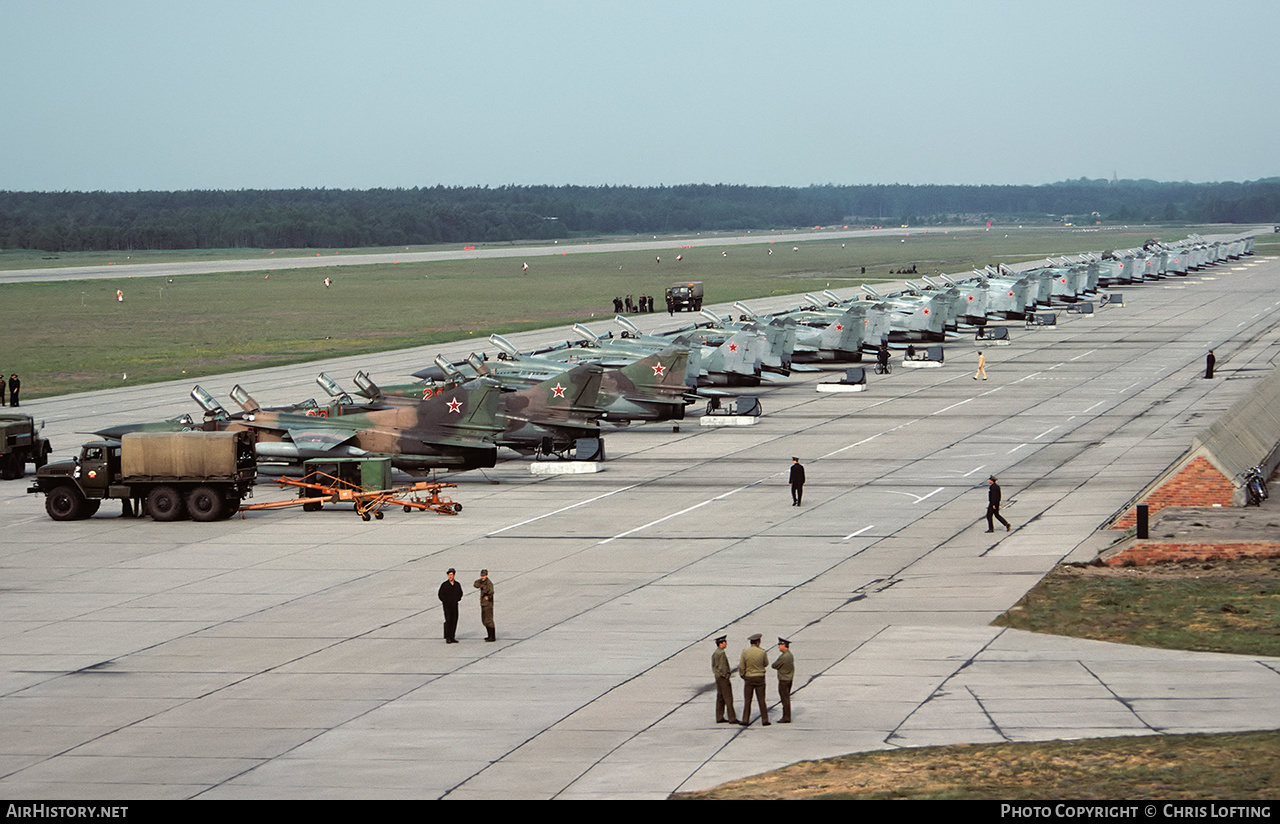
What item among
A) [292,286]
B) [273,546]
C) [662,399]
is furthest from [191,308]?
[273,546]

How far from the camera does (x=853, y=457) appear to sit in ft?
178

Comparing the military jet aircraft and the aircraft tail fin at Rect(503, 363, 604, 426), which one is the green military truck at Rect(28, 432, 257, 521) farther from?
the military jet aircraft

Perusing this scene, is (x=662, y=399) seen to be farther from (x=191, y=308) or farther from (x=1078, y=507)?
(x=191, y=308)

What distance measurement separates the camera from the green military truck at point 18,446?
51.8 m

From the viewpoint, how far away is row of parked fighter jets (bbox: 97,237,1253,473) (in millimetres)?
47719

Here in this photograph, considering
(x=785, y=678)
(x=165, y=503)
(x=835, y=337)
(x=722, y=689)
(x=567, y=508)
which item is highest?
(x=835, y=337)

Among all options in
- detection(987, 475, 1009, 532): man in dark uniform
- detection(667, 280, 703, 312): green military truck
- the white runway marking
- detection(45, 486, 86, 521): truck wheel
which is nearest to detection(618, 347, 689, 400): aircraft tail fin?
the white runway marking

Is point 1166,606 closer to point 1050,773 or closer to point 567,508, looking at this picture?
point 1050,773

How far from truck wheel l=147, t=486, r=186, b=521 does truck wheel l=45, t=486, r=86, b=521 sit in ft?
6.72

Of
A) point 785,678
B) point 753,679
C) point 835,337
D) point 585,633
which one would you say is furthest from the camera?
point 835,337

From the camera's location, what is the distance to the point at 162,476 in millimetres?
43156

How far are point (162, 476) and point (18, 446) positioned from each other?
453 inches

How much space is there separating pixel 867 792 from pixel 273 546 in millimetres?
23607

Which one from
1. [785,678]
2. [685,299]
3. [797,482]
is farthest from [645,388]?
[685,299]
